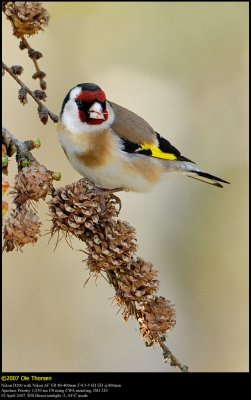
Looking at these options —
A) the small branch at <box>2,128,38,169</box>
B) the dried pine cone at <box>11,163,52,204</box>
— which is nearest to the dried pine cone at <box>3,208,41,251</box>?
the dried pine cone at <box>11,163,52,204</box>

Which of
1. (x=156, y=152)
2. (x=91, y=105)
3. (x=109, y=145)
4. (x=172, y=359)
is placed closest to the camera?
(x=172, y=359)

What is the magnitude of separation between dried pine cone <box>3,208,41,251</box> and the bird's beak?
0.86 meters

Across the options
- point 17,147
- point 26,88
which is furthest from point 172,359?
point 26,88

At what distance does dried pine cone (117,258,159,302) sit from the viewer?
2.03 m

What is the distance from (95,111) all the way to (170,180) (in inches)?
87.3

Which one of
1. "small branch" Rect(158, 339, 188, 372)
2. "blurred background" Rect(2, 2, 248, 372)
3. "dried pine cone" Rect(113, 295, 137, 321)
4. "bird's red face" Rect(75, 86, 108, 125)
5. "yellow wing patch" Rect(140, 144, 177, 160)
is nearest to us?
"small branch" Rect(158, 339, 188, 372)

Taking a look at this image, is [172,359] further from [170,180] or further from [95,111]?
[170,180]

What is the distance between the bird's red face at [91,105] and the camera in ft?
8.48

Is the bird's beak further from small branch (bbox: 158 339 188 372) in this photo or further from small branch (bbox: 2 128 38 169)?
small branch (bbox: 158 339 188 372)

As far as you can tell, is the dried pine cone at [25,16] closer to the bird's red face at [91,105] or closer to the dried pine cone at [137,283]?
the bird's red face at [91,105]

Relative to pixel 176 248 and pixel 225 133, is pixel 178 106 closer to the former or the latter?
pixel 225 133

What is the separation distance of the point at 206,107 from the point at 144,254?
1.40m

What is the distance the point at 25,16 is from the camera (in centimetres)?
196

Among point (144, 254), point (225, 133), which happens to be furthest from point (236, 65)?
point (144, 254)
